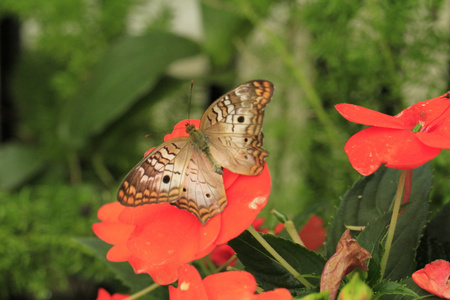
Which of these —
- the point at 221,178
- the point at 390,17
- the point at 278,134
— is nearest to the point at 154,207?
the point at 221,178

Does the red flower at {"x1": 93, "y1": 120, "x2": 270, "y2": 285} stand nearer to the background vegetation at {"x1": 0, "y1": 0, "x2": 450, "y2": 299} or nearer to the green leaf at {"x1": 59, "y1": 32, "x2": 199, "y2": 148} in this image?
the background vegetation at {"x1": 0, "y1": 0, "x2": 450, "y2": 299}

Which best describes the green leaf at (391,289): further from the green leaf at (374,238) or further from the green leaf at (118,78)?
the green leaf at (118,78)

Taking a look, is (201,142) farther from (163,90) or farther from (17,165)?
(17,165)

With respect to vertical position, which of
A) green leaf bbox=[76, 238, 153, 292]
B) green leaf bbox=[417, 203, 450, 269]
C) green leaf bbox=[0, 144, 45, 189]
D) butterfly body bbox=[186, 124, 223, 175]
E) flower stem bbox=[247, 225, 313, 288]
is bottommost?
green leaf bbox=[0, 144, 45, 189]

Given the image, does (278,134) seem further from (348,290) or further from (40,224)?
(348,290)

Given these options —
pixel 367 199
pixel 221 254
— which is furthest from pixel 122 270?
pixel 367 199

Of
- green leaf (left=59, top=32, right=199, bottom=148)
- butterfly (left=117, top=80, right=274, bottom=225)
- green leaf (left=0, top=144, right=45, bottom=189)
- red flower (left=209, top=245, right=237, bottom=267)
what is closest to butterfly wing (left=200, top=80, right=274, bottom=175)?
butterfly (left=117, top=80, right=274, bottom=225)

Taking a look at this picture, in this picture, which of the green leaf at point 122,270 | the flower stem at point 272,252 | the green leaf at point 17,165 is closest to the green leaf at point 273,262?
the flower stem at point 272,252
